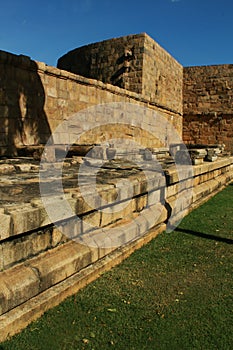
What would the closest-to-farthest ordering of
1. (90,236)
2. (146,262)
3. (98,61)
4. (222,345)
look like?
(222,345) → (90,236) → (146,262) → (98,61)

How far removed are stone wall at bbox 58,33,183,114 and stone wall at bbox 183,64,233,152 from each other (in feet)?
9.00

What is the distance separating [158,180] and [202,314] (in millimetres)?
1802

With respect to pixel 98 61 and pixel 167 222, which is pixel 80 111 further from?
pixel 98 61

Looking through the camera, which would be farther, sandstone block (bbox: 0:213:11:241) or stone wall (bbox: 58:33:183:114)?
stone wall (bbox: 58:33:183:114)

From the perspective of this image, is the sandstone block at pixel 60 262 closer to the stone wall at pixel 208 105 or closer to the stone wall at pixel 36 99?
the stone wall at pixel 36 99

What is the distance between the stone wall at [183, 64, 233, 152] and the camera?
1694 centimetres

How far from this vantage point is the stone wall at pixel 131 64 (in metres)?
12.3

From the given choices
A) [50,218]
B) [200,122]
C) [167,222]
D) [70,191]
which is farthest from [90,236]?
[200,122]

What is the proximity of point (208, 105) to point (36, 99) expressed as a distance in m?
12.7

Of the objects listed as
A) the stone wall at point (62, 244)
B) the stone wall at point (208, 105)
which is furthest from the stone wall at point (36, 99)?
the stone wall at point (208, 105)

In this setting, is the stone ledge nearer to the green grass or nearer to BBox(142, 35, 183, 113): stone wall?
the green grass

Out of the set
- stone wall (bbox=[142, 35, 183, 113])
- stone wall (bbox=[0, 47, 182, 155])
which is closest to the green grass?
stone wall (bbox=[0, 47, 182, 155])

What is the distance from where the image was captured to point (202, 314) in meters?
2.23

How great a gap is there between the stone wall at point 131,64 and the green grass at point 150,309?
9.23m
